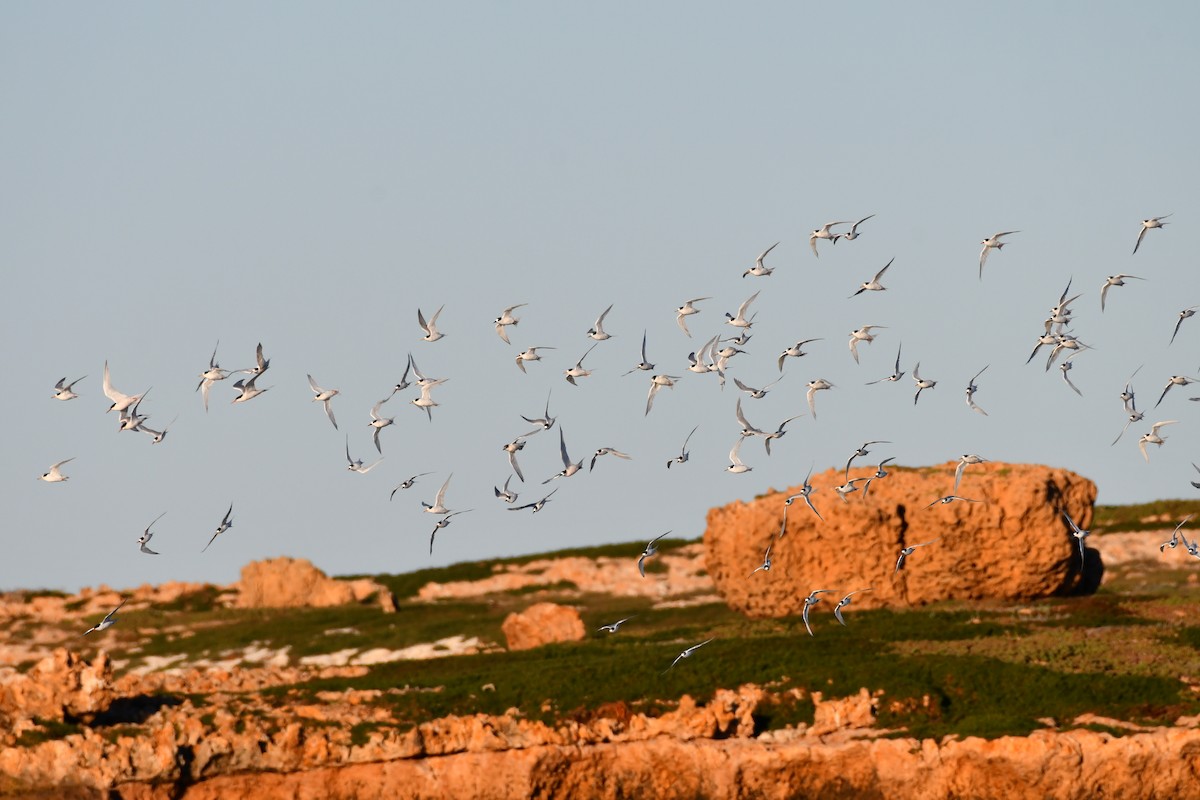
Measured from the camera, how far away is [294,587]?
292 feet

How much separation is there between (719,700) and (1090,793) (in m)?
8.53

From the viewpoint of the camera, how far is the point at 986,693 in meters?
44.5

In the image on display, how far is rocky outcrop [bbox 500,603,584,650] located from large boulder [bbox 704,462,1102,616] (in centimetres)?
591

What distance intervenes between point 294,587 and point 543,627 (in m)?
31.2

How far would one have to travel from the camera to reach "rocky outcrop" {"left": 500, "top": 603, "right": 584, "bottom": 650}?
60469 mm

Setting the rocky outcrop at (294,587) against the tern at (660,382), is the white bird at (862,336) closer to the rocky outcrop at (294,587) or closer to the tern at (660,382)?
the tern at (660,382)

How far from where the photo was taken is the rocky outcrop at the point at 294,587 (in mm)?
87812

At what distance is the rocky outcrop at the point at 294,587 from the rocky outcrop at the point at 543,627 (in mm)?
26029

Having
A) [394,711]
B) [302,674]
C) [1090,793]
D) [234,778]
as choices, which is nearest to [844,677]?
[1090,793]

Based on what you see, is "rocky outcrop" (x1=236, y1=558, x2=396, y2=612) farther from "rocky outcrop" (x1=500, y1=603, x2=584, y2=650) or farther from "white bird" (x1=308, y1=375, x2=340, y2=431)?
"white bird" (x1=308, y1=375, x2=340, y2=431)

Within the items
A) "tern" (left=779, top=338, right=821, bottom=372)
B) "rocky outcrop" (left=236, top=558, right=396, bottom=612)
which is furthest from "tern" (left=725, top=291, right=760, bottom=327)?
"rocky outcrop" (left=236, top=558, right=396, bottom=612)

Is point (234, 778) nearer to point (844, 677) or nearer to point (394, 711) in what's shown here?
point (394, 711)

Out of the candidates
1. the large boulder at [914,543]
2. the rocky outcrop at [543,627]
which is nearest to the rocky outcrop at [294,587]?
the rocky outcrop at [543,627]

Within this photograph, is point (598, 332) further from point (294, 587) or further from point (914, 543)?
point (294, 587)
